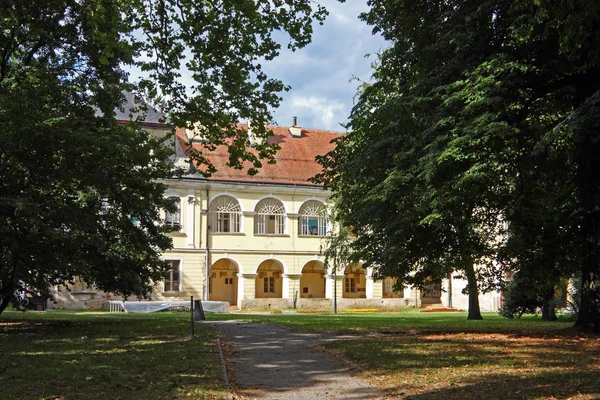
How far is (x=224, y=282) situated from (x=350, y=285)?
33.3 ft

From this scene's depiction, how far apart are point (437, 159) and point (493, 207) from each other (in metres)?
4.11

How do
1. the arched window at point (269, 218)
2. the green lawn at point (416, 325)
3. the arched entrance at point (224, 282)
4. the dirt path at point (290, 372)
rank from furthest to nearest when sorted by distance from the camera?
1. the arched entrance at point (224, 282)
2. the arched window at point (269, 218)
3. the green lawn at point (416, 325)
4. the dirt path at point (290, 372)

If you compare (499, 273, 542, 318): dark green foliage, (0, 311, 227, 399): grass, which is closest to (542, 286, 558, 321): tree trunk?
(499, 273, 542, 318): dark green foliage

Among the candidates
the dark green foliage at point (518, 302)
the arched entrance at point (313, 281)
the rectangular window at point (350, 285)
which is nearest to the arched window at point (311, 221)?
the arched entrance at point (313, 281)

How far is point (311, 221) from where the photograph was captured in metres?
51.5

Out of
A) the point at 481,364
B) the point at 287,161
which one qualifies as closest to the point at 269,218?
the point at 287,161

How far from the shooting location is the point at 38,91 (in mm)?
17172

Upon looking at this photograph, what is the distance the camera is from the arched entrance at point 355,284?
52844 millimetres

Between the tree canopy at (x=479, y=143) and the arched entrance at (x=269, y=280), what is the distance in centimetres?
3289

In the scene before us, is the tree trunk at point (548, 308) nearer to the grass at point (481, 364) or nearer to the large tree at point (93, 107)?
the grass at point (481, 364)

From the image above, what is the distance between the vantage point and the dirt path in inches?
334

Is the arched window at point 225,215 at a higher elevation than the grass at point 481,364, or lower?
higher

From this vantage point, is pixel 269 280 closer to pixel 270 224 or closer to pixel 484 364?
pixel 270 224

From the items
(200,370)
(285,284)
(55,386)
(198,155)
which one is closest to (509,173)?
(198,155)
